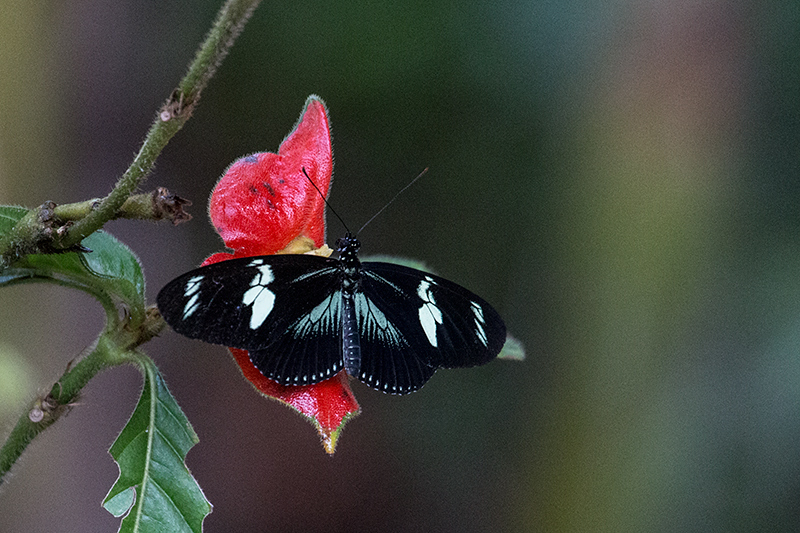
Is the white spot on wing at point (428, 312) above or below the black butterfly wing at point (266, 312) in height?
above

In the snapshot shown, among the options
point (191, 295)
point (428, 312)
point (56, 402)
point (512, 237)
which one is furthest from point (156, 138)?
point (512, 237)

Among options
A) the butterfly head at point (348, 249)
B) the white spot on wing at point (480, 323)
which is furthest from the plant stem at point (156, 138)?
the white spot on wing at point (480, 323)

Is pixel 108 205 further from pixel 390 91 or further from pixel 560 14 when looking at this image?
pixel 560 14

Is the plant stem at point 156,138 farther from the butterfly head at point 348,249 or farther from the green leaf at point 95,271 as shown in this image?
the butterfly head at point 348,249

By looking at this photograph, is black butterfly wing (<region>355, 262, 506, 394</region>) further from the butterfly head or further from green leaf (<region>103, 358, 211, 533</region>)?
green leaf (<region>103, 358, 211, 533</region>)

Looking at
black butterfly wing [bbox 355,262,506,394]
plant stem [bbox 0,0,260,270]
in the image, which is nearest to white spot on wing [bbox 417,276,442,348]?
black butterfly wing [bbox 355,262,506,394]

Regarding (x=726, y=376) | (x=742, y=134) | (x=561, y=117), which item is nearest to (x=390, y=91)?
(x=561, y=117)
